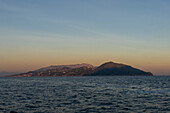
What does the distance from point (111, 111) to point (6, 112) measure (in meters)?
17.0

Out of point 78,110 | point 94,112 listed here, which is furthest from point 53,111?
point 94,112

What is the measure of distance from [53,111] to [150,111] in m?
15.6

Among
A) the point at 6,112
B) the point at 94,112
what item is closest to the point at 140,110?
the point at 94,112

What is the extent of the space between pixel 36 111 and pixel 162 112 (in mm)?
20140

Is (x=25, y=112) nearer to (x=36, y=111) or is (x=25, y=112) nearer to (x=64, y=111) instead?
(x=36, y=111)

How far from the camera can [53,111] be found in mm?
30969

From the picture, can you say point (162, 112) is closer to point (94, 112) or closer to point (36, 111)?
point (94, 112)

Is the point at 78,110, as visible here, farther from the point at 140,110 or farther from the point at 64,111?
the point at 140,110

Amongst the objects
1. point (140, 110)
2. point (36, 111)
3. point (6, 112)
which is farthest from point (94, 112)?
point (6, 112)

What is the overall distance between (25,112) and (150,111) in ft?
65.9

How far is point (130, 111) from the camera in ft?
99.9

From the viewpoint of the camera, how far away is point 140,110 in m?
31.1

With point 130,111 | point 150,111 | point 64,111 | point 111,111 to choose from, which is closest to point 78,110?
point 64,111

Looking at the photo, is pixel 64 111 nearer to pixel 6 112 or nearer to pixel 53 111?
pixel 53 111
